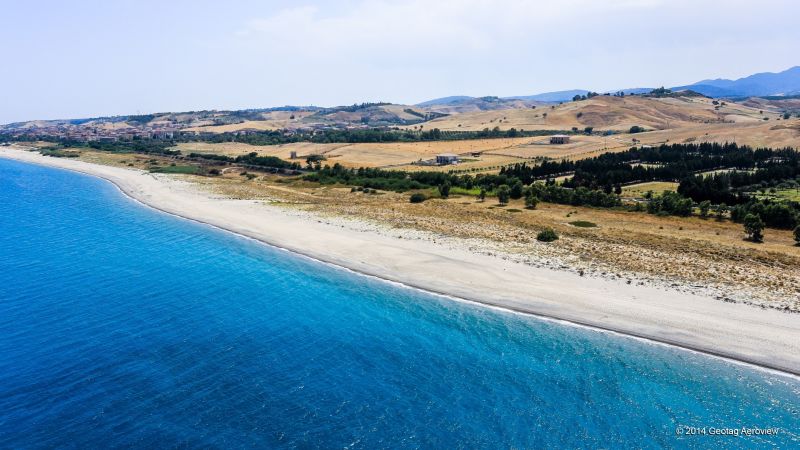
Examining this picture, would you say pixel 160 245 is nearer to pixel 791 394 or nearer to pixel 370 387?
pixel 370 387

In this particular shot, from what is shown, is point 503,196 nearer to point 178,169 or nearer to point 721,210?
point 721,210

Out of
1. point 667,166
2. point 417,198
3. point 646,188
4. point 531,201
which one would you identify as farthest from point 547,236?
point 667,166

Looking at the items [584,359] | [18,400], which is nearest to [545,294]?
[584,359]

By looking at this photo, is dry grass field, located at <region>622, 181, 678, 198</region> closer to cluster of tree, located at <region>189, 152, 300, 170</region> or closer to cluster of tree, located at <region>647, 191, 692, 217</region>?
cluster of tree, located at <region>647, 191, 692, 217</region>

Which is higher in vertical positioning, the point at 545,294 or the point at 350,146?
the point at 350,146

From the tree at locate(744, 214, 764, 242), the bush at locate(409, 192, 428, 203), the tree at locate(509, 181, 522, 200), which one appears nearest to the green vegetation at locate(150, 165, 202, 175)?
the bush at locate(409, 192, 428, 203)

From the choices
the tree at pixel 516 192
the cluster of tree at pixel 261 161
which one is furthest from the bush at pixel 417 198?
the cluster of tree at pixel 261 161
